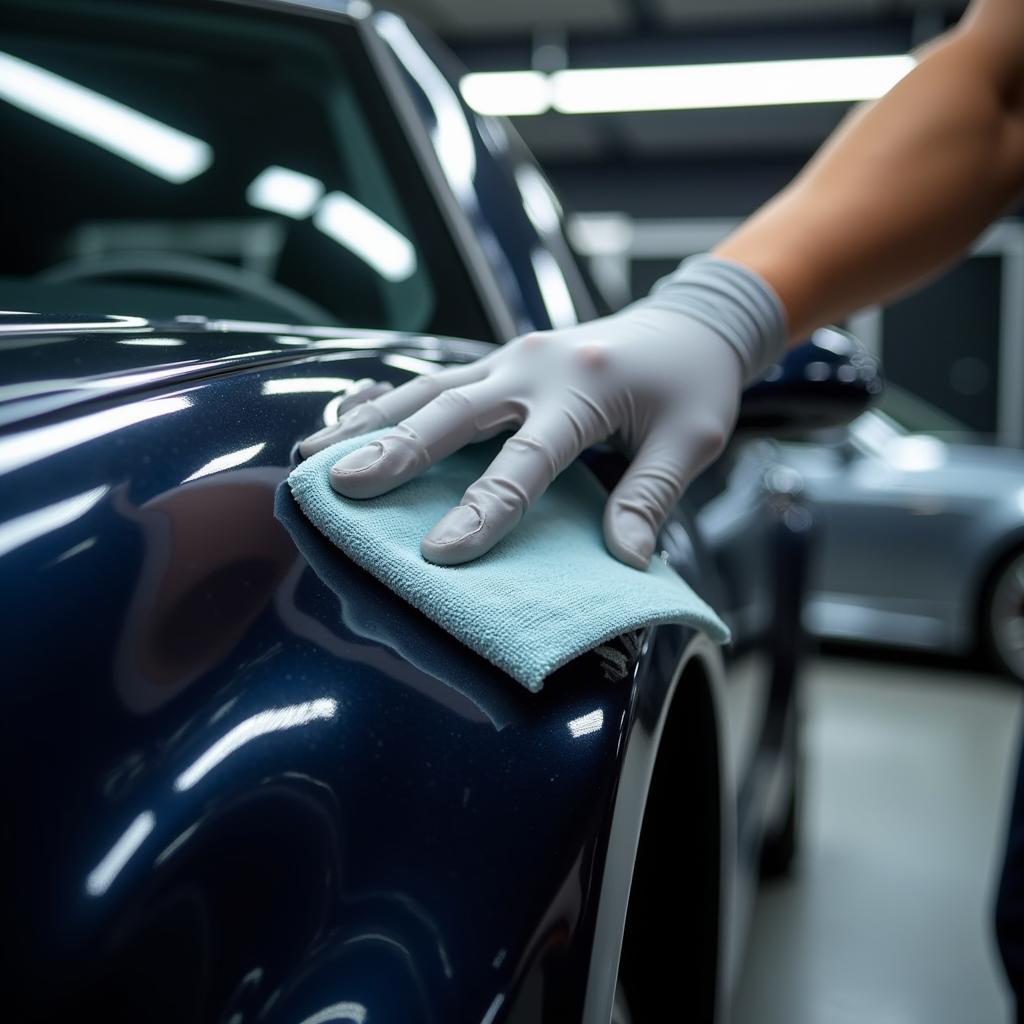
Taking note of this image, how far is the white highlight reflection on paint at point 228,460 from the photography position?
461 mm

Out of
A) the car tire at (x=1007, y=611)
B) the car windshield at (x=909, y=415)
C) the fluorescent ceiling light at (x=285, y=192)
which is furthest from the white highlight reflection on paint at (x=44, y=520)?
the car windshield at (x=909, y=415)

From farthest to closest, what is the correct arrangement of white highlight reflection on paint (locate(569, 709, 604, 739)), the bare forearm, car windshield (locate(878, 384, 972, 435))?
car windshield (locate(878, 384, 972, 435)) < the bare forearm < white highlight reflection on paint (locate(569, 709, 604, 739))

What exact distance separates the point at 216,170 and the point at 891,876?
179 cm

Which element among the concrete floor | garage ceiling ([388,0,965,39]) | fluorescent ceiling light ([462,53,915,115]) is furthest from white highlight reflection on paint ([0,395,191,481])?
fluorescent ceiling light ([462,53,915,115])

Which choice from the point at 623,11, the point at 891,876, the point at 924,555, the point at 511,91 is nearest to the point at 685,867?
the point at 891,876

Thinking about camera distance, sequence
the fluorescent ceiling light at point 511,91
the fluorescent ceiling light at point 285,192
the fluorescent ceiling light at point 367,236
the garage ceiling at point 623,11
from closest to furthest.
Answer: the fluorescent ceiling light at point 367,236 → the fluorescent ceiling light at point 285,192 → the garage ceiling at point 623,11 → the fluorescent ceiling light at point 511,91

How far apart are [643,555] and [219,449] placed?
0.26 metres

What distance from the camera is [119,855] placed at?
0.36 m

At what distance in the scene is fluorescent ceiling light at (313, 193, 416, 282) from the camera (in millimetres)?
1000

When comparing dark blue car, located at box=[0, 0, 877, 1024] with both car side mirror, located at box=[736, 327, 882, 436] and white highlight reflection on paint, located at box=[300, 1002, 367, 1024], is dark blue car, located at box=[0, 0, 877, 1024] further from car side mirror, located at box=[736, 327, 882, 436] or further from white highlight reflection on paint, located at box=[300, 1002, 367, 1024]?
car side mirror, located at box=[736, 327, 882, 436]

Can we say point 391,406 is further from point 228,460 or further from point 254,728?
point 254,728

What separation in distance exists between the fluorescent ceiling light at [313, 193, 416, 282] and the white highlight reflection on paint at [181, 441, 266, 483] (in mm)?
533

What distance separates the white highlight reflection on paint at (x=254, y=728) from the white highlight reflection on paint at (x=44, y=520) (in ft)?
0.37

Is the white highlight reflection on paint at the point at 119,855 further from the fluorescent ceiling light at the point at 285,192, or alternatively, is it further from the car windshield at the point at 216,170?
the fluorescent ceiling light at the point at 285,192
